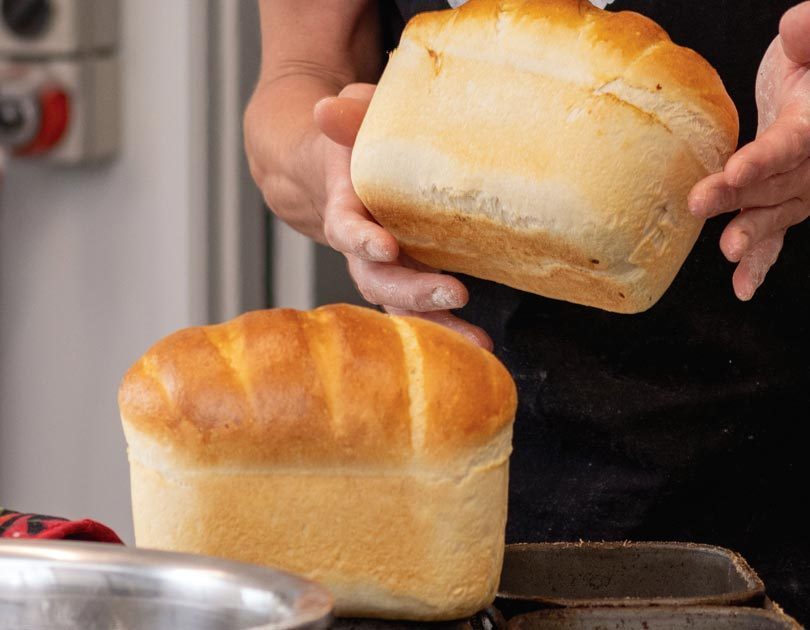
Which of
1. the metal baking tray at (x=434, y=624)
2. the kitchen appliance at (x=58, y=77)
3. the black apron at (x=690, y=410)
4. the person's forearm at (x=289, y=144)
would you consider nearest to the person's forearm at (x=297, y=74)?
the person's forearm at (x=289, y=144)

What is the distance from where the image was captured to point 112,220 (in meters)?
2.21

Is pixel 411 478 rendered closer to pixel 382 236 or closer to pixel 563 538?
pixel 382 236

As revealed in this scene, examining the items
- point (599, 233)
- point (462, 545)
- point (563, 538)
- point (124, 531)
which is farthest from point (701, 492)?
point (124, 531)

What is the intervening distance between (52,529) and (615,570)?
0.37 m

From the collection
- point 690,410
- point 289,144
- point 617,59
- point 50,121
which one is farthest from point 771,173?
point 50,121

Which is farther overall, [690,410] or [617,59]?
[690,410]

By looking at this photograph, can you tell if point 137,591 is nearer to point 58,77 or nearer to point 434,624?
point 434,624

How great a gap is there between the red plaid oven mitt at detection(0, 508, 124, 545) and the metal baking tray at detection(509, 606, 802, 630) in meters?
0.30

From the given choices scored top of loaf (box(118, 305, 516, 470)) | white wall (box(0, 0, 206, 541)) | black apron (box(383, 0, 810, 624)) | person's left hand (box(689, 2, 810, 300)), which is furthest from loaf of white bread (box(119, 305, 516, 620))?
white wall (box(0, 0, 206, 541))

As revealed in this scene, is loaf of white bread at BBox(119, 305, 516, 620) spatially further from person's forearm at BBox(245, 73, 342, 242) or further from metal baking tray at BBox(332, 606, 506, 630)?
person's forearm at BBox(245, 73, 342, 242)

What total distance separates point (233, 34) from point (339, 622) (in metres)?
1.65

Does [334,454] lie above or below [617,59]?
below

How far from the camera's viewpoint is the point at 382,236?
923mm

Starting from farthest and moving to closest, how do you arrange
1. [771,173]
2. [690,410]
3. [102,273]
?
[102,273] → [690,410] → [771,173]
